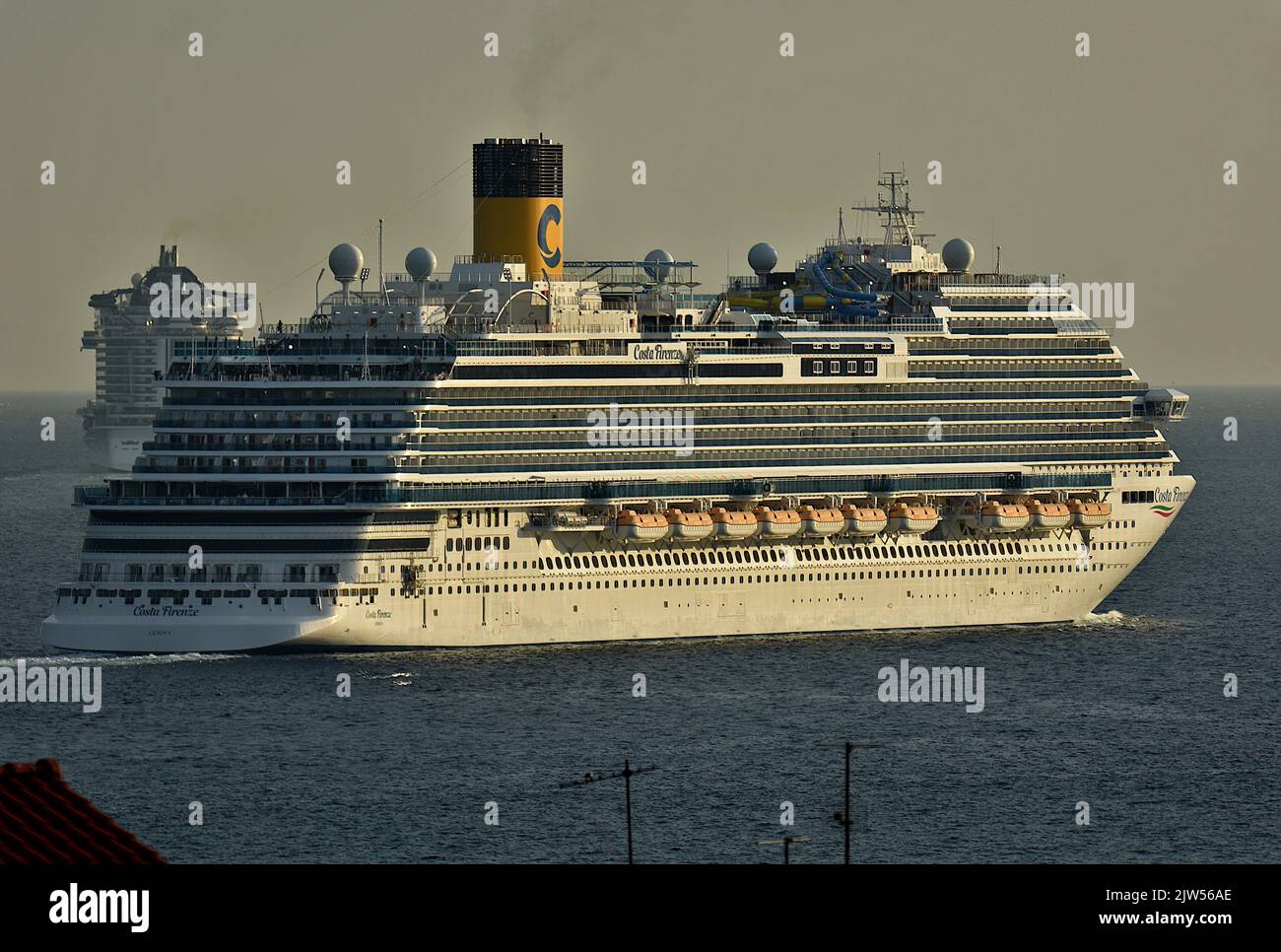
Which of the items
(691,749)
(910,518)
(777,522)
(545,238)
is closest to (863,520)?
(910,518)

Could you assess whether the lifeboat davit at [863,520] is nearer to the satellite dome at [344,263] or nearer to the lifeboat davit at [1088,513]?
the lifeboat davit at [1088,513]

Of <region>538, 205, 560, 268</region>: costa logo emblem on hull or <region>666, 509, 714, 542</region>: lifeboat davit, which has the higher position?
<region>538, 205, 560, 268</region>: costa logo emblem on hull

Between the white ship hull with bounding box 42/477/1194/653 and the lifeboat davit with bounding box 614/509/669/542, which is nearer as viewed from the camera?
the white ship hull with bounding box 42/477/1194/653

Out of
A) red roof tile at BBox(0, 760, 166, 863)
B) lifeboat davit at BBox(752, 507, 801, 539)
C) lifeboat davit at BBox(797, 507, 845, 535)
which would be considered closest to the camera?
red roof tile at BBox(0, 760, 166, 863)

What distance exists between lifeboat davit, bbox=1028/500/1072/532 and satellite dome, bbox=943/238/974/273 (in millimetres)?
10904

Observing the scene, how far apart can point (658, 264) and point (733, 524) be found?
11302mm

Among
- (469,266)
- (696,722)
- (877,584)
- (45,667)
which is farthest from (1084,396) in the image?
(45,667)

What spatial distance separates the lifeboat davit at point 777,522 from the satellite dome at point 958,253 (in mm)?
15704

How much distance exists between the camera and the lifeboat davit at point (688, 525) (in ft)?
280

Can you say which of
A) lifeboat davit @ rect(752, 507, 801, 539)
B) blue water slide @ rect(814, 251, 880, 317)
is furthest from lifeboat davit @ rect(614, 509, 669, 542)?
blue water slide @ rect(814, 251, 880, 317)

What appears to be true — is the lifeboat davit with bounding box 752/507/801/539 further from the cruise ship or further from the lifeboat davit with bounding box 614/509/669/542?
the lifeboat davit with bounding box 614/509/669/542

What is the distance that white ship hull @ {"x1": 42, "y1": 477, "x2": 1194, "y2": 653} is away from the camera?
3123 inches

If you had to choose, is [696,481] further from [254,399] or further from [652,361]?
[254,399]
